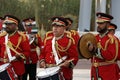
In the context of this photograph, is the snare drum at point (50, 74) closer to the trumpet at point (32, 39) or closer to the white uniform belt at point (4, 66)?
the white uniform belt at point (4, 66)

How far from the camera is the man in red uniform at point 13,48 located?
8.88 meters

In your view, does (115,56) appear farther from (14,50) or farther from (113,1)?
(113,1)

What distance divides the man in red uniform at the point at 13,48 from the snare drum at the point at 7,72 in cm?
2

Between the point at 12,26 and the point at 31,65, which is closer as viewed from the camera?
the point at 12,26

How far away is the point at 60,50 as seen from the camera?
874 centimetres

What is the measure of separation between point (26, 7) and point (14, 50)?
42.3 m

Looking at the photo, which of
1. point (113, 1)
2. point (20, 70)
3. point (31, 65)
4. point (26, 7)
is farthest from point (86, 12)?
point (26, 7)

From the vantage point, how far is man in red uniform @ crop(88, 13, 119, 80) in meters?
8.50

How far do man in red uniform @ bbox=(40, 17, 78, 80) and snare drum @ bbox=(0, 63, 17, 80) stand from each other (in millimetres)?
534

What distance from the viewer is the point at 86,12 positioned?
2780 cm

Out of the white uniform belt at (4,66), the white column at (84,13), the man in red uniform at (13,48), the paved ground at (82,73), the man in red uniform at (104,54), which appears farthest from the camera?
the white column at (84,13)

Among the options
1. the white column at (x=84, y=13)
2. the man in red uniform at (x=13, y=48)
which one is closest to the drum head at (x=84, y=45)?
the man in red uniform at (x=13, y=48)

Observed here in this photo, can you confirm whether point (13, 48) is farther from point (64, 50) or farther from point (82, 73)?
point (82, 73)

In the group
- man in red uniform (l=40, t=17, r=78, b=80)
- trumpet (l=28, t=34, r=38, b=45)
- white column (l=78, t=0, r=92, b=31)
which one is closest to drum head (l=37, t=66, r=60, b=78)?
man in red uniform (l=40, t=17, r=78, b=80)
